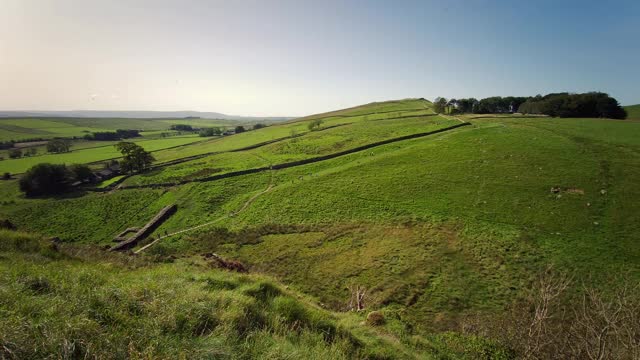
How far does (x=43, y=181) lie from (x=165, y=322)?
7410 centimetres

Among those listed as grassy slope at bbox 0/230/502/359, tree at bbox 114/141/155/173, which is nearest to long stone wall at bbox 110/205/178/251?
grassy slope at bbox 0/230/502/359

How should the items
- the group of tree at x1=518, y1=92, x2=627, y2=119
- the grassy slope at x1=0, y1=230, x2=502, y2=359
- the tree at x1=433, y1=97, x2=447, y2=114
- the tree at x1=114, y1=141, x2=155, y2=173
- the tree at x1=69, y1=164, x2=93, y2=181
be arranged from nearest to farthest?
the grassy slope at x1=0, y1=230, x2=502, y2=359, the tree at x1=69, y1=164, x2=93, y2=181, the tree at x1=114, y1=141, x2=155, y2=173, the group of tree at x1=518, y1=92, x2=627, y2=119, the tree at x1=433, y1=97, x2=447, y2=114

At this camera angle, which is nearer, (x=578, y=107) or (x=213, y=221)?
(x=213, y=221)

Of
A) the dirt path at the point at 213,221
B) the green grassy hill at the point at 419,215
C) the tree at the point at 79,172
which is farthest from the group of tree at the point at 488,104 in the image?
the tree at the point at 79,172

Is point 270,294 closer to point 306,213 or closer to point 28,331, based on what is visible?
point 28,331

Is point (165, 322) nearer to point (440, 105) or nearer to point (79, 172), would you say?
point (79, 172)

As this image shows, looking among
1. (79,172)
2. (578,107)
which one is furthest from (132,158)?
(578,107)

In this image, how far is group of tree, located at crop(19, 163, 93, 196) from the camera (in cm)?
5834

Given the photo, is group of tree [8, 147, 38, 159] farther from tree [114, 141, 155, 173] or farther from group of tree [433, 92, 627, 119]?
group of tree [433, 92, 627, 119]

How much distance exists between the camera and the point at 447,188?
36.1 meters

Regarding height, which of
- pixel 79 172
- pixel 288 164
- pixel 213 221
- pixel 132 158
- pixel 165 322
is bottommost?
pixel 213 221

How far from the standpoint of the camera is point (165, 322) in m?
6.21

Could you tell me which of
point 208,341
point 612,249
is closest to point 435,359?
point 208,341

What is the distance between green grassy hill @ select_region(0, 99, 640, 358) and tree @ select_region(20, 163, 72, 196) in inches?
111
